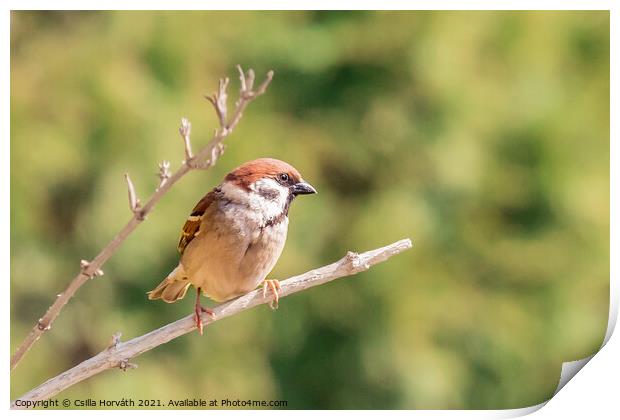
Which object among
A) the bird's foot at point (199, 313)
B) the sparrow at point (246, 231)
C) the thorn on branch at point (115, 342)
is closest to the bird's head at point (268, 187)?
the sparrow at point (246, 231)

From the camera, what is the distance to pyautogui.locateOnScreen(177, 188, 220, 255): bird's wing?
6.82 ft

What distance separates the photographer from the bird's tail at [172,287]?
2148mm

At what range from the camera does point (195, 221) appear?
6.91ft

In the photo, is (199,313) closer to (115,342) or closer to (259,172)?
(115,342)

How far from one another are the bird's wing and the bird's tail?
0.07 metres

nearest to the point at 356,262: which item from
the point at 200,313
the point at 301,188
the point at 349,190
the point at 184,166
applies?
the point at 301,188

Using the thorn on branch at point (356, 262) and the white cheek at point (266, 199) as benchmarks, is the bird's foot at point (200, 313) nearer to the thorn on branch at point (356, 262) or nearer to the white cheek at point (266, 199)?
the white cheek at point (266, 199)

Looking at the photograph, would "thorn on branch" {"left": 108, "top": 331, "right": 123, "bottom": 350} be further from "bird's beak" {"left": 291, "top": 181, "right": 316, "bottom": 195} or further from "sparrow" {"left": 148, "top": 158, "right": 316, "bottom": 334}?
"bird's beak" {"left": 291, "top": 181, "right": 316, "bottom": 195}

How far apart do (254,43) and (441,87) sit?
0.65 metres

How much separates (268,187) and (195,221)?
0.25 m

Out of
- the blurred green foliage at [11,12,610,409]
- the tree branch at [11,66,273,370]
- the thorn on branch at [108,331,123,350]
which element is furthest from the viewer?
the blurred green foliage at [11,12,610,409]

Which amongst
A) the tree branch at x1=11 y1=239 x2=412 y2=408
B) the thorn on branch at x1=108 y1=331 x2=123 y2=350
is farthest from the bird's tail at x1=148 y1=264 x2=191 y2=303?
the thorn on branch at x1=108 y1=331 x2=123 y2=350

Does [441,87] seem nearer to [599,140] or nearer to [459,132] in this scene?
[459,132]

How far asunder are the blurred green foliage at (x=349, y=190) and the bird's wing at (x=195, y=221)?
1.21 ft
